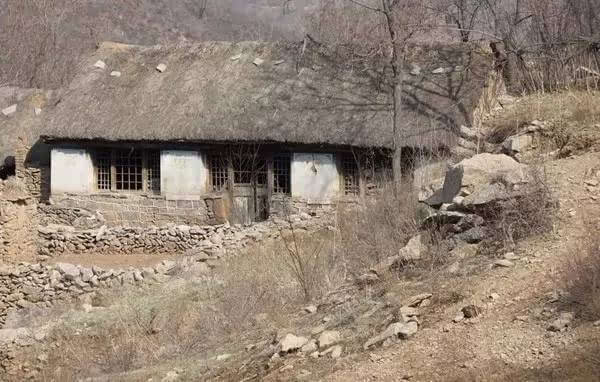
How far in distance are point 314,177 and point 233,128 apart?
2440 millimetres

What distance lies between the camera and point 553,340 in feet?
18.8

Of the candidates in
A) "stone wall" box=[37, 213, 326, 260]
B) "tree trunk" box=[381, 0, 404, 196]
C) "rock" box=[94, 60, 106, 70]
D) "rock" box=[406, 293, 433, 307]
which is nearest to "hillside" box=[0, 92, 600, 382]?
"rock" box=[406, 293, 433, 307]

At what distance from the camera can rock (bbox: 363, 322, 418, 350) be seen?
6453 millimetres

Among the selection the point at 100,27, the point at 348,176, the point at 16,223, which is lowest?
the point at 16,223

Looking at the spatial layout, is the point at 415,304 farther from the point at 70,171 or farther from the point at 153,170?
the point at 70,171

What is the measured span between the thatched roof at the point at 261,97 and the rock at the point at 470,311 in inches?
474

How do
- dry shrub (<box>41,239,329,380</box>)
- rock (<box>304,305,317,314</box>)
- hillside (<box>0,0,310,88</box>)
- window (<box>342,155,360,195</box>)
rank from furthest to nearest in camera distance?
1. hillside (<box>0,0,310,88</box>)
2. window (<box>342,155,360,195</box>)
3. dry shrub (<box>41,239,329,380</box>)
4. rock (<box>304,305,317,314</box>)

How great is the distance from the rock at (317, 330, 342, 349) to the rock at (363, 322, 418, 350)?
1.25 feet

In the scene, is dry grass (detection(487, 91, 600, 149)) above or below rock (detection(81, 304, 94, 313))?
above

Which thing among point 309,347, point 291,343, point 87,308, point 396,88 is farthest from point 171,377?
point 396,88

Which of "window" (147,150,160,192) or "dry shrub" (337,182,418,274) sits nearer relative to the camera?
"dry shrub" (337,182,418,274)

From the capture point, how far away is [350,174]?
20.9 m

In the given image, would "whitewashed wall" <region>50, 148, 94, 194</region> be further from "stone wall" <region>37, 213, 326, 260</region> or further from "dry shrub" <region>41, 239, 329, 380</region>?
"dry shrub" <region>41, 239, 329, 380</region>

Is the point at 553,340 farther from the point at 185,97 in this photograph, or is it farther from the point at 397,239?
the point at 185,97
